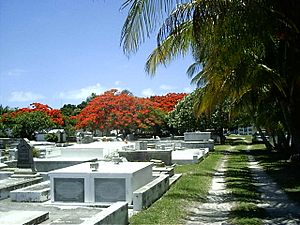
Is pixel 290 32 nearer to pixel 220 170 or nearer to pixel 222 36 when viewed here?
pixel 222 36

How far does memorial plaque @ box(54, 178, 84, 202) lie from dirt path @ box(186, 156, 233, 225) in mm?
3073

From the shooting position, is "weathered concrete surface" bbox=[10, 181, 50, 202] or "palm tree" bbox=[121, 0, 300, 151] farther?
"weathered concrete surface" bbox=[10, 181, 50, 202]

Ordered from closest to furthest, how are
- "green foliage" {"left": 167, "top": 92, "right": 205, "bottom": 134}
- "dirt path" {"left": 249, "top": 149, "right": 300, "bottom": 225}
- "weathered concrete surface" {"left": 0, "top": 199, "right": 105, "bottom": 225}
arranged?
"dirt path" {"left": 249, "top": 149, "right": 300, "bottom": 225} → "weathered concrete surface" {"left": 0, "top": 199, "right": 105, "bottom": 225} → "green foliage" {"left": 167, "top": 92, "right": 205, "bottom": 134}

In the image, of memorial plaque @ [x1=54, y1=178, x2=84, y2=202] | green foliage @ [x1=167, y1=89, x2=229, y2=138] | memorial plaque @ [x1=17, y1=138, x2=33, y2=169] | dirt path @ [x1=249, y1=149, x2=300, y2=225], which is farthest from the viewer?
green foliage @ [x1=167, y1=89, x2=229, y2=138]

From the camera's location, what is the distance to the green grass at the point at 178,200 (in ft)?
30.8

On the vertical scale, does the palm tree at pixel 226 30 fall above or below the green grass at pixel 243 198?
above

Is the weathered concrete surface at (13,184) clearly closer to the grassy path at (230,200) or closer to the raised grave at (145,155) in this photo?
the grassy path at (230,200)

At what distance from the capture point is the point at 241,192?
13.4 meters

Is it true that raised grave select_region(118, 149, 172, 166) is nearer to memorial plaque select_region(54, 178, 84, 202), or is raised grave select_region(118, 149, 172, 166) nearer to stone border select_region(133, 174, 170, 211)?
stone border select_region(133, 174, 170, 211)

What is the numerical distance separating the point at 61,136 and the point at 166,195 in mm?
41211

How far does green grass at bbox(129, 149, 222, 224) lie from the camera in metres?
9.39

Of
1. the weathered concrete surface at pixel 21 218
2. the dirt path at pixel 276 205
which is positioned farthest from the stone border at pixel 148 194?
the dirt path at pixel 276 205

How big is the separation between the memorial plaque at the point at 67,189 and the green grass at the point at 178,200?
6.93 ft

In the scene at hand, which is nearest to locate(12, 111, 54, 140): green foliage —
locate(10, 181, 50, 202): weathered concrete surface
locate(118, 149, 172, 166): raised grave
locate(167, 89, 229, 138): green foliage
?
locate(167, 89, 229, 138): green foliage
